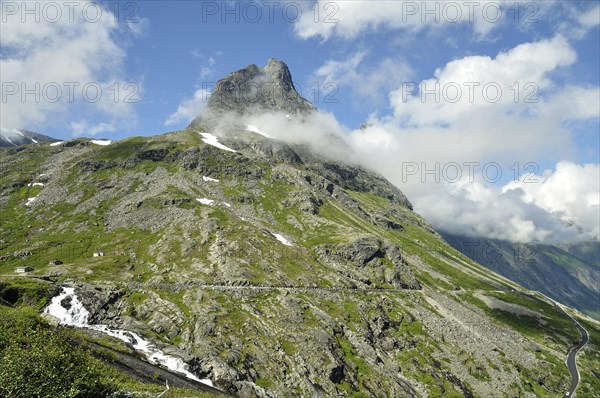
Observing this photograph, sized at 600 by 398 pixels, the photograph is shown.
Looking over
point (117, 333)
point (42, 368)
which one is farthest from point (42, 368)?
point (117, 333)

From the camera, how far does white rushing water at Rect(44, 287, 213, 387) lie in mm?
79062

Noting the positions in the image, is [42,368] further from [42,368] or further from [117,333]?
[117,333]

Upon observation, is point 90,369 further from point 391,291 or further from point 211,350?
point 391,291

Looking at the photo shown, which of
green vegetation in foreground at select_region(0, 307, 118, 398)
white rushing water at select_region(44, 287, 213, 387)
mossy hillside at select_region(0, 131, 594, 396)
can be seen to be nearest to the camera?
green vegetation in foreground at select_region(0, 307, 118, 398)

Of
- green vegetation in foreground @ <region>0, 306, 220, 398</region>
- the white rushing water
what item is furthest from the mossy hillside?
green vegetation in foreground @ <region>0, 306, 220, 398</region>

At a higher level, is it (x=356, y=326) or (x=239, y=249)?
(x=239, y=249)

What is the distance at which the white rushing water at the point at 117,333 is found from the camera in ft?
259

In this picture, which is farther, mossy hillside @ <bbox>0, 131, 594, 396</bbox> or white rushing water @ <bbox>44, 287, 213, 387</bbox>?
mossy hillside @ <bbox>0, 131, 594, 396</bbox>

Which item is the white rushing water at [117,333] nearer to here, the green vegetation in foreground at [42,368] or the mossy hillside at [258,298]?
the mossy hillside at [258,298]

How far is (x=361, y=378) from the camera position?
115188mm

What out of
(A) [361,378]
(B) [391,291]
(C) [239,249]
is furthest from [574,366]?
(C) [239,249]

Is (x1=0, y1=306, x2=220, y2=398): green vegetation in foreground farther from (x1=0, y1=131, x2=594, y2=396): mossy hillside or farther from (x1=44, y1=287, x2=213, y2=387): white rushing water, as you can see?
(x1=0, y1=131, x2=594, y2=396): mossy hillside

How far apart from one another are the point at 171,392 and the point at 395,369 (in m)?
98.9

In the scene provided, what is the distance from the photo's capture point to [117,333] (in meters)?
90.8
